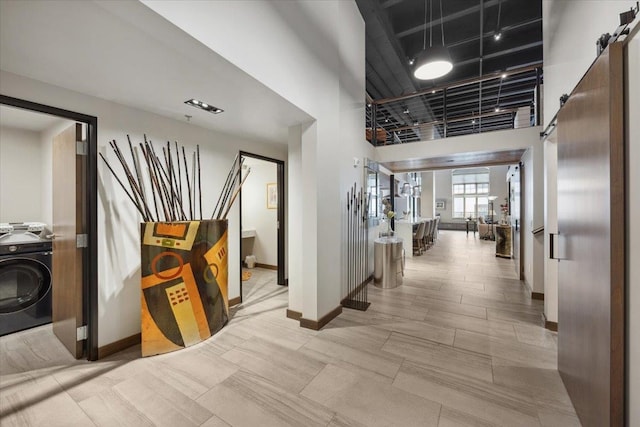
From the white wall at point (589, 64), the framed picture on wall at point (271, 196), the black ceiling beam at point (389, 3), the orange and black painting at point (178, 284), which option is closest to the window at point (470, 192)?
the black ceiling beam at point (389, 3)

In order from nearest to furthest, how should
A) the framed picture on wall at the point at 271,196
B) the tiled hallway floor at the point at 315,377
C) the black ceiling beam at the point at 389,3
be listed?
the tiled hallway floor at the point at 315,377, the black ceiling beam at the point at 389,3, the framed picture on wall at the point at 271,196

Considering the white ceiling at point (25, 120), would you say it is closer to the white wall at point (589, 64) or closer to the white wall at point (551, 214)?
the white wall at point (589, 64)

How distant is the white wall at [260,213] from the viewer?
17.8ft

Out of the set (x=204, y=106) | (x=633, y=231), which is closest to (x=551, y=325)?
(x=633, y=231)

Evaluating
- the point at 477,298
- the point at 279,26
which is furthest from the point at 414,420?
the point at 279,26

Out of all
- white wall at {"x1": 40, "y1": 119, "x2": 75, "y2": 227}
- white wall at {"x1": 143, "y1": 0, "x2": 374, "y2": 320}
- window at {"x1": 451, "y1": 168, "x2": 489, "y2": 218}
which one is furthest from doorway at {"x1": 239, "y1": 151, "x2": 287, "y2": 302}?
window at {"x1": 451, "y1": 168, "x2": 489, "y2": 218}

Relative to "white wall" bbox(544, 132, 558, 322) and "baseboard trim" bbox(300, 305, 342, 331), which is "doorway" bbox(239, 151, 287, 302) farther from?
"white wall" bbox(544, 132, 558, 322)

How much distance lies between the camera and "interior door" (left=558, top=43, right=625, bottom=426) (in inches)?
46.3

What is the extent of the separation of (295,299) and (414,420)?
1793 mm

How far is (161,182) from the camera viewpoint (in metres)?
2.58

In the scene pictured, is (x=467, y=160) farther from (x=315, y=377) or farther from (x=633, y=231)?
(x=315, y=377)

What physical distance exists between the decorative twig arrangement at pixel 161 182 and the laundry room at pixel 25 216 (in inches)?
44.4

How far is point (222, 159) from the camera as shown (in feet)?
11.0

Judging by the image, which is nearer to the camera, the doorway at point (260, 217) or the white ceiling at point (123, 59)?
the white ceiling at point (123, 59)
